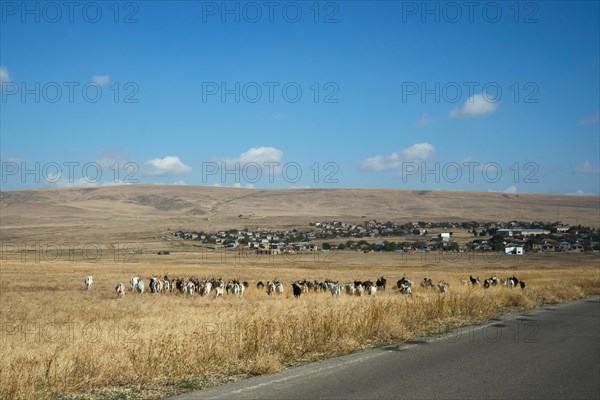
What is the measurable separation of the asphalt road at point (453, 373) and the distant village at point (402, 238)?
8473 cm

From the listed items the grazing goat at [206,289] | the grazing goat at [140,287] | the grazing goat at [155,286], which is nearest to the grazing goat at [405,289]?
the grazing goat at [206,289]

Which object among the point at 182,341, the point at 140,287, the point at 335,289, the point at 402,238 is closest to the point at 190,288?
the point at 140,287

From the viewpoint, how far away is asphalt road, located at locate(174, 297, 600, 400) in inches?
303

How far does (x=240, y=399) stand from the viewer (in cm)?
720

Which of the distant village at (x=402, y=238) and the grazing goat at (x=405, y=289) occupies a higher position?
the grazing goat at (x=405, y=289)

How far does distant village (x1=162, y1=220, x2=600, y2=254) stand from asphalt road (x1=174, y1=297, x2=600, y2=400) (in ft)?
278

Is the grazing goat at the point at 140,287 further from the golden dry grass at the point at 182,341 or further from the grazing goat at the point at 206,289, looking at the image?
the golden dry grass at the point at 182,341

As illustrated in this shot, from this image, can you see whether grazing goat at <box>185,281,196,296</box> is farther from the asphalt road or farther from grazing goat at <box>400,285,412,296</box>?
the asphalt road

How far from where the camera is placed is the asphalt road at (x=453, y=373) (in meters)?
7.70

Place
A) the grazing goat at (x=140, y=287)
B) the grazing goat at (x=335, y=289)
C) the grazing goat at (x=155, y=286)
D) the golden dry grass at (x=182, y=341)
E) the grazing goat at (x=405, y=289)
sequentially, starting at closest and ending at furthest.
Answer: the golden dry grass at (x=182, y=341)
the grazing goat at (x=405, y=289)
the grazing goat at (x=335, y=289)
the grazing goat at (x=140, y=287)
the grazing goat at (x=155, y=286)

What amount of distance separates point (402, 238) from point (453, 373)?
119 m

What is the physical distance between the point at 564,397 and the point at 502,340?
15.4 feet

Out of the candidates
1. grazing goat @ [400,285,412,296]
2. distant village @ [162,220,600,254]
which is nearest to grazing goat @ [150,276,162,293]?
grazing goat @ [400,285,412,296]

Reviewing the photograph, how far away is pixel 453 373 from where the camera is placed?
353 inches
